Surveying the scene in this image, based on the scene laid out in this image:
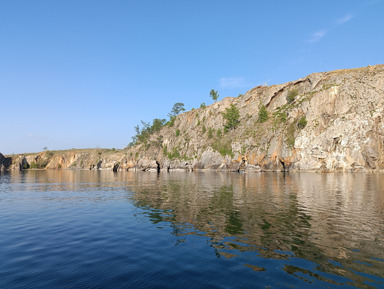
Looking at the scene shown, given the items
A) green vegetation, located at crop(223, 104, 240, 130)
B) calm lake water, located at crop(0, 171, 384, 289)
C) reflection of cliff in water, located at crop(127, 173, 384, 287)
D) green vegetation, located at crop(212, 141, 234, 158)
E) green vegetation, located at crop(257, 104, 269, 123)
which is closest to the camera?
calm lake water, located at crop(0, 171, 384, 289)

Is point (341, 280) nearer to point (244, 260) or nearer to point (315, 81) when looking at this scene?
point (244, 260)

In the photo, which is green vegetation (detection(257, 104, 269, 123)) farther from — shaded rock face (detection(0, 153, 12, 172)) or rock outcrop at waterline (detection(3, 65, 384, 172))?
shaded rock face (detection(0, 153, 12, 172))

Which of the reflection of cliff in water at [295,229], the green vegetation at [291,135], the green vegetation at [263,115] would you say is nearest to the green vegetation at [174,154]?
the green vegetation at [263,115]

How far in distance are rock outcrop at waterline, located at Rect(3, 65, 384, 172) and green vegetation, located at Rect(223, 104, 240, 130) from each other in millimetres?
3107

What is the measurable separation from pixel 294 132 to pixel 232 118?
44055 millimetres

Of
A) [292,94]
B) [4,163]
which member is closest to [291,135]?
[292,94]

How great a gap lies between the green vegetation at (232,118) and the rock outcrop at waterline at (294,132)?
3.11 m

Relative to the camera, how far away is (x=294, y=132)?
112m

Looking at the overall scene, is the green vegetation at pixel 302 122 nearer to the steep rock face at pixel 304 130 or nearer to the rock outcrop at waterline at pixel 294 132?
the steep rock face at pixel 304 130

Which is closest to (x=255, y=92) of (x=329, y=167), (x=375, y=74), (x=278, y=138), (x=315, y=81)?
(x=315, y=81)

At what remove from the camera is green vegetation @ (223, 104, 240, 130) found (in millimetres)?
148375

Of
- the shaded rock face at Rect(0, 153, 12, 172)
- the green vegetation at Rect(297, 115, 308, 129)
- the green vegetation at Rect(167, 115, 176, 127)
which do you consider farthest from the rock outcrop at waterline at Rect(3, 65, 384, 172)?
the shaded rock face at Rect(0, 153, 12, 172)

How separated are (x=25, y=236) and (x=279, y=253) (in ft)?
55.3

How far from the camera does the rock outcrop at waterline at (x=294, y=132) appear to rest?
95.9 meters
